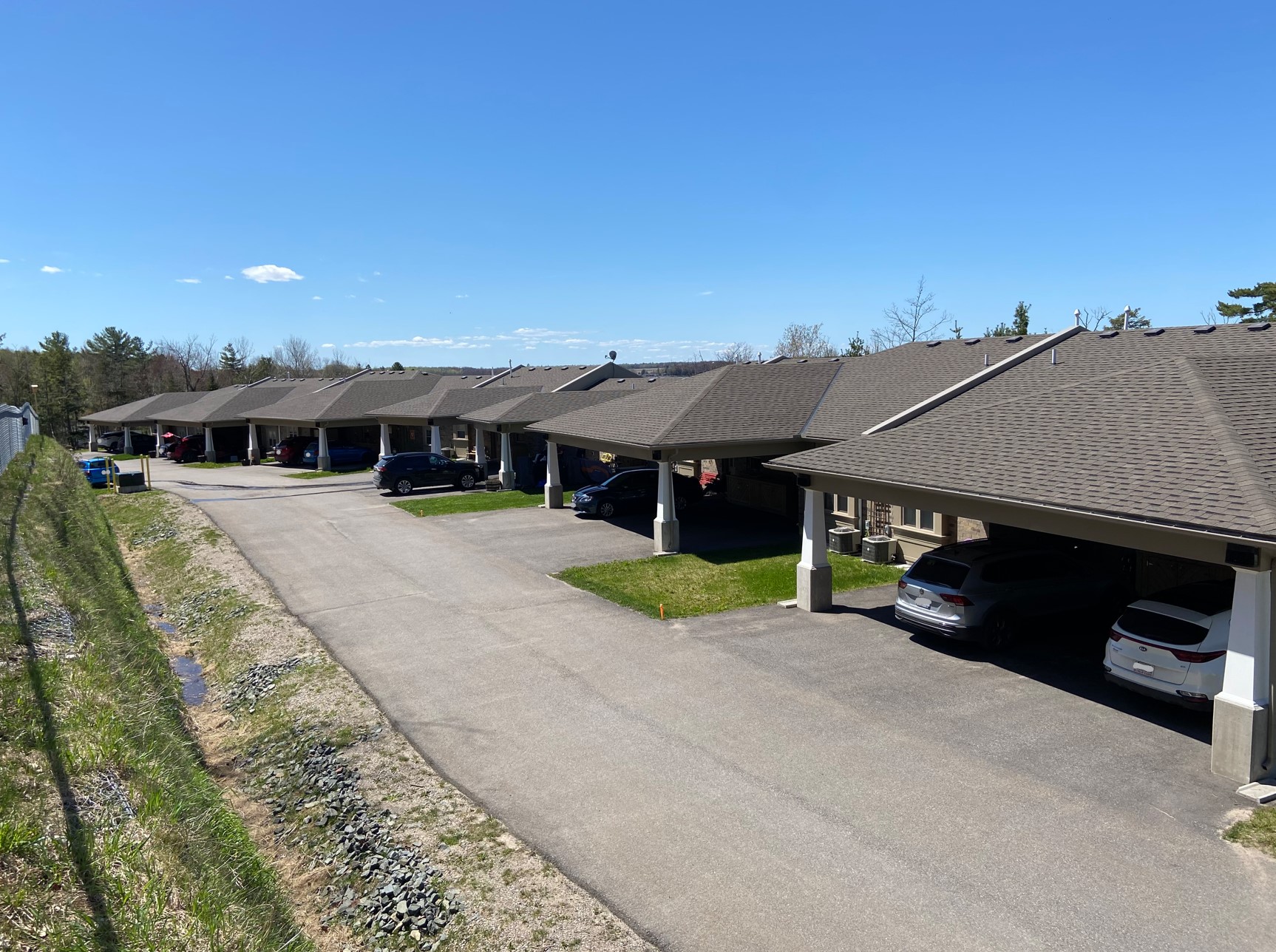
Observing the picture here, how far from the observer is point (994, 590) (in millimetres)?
13766

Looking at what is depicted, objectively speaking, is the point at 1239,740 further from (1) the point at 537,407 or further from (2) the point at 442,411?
(2) the point at 442,411

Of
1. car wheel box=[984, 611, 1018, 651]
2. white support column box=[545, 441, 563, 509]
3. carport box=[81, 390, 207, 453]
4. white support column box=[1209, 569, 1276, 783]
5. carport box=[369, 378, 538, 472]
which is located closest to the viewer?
white support column box=[1209, 569, 1276, 783]

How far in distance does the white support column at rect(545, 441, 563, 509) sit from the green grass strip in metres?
16.7

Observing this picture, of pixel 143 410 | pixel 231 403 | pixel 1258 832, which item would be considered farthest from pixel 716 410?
pixel 143 410

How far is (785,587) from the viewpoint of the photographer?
1838cm

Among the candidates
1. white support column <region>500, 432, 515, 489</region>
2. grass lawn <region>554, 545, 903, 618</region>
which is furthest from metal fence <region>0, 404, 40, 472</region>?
grass lawn <region>554, 545, 903, 618</region>

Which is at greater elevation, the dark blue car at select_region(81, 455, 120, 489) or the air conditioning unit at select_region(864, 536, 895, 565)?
the dark blue car at select_region(81, 455, 120, 489)

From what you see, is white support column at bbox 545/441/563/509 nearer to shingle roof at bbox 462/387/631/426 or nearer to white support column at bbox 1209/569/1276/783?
shingle roof at bbox 462/387/631/426

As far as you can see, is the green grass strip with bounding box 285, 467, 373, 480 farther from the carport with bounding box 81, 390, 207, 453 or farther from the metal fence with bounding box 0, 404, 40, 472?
the carport with bounding box 81, 390, 207, 453

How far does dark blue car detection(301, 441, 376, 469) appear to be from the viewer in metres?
46.2

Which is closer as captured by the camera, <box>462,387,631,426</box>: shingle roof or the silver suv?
the silver suv

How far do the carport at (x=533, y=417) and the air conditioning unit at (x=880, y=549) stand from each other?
12.8 metres

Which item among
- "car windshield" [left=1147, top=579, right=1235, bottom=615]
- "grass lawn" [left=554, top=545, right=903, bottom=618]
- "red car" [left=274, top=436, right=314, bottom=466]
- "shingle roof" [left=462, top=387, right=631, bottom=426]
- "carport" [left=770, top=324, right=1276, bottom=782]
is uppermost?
Result: "shingle roof" [left=462, top=387, right=631, bottom=426]

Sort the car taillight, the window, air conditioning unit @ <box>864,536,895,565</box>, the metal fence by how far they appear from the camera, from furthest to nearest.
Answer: the metal fence < air conditioning unit @ <box>864,536,895,565</box> < the window < the car taillight
